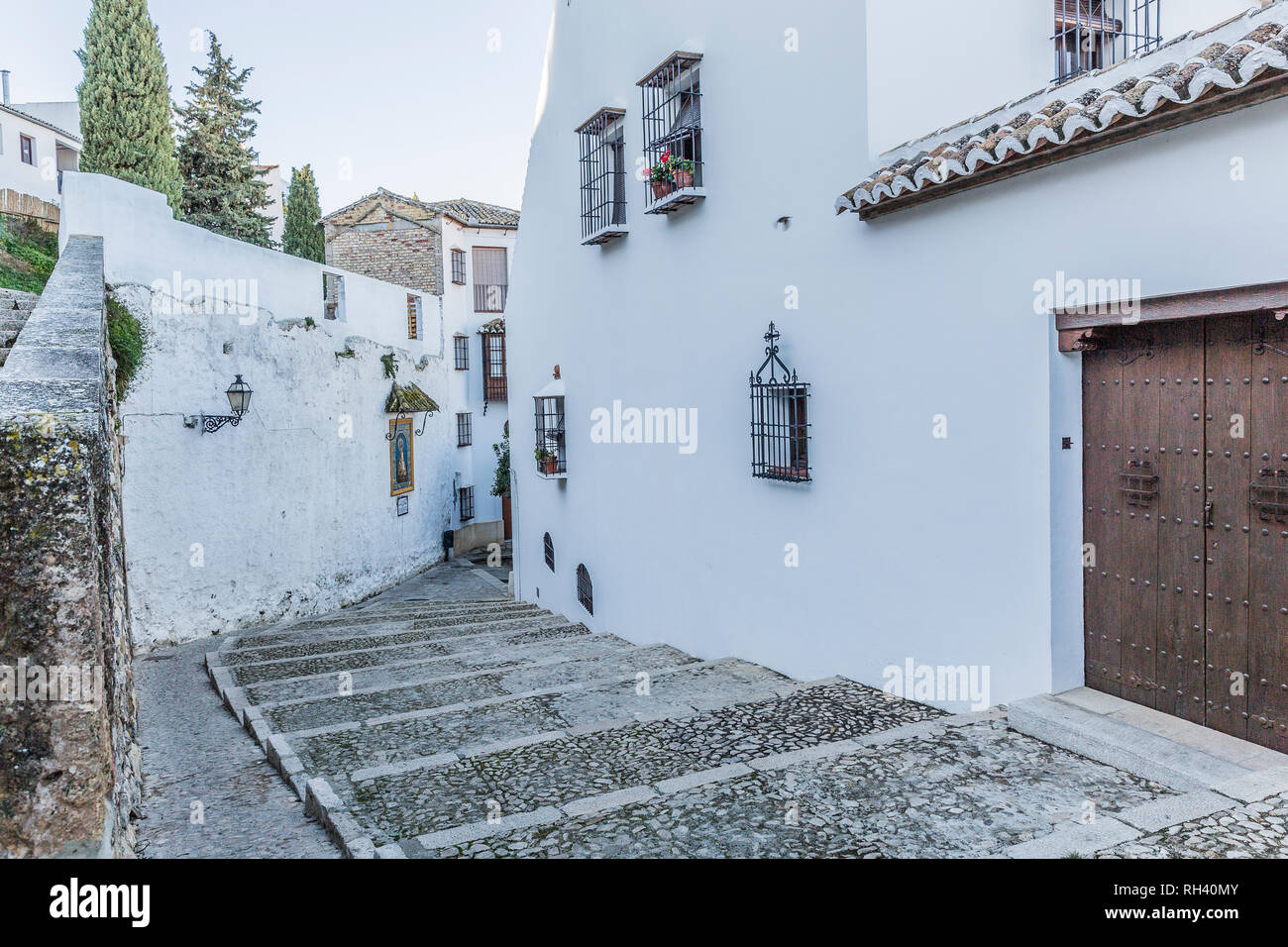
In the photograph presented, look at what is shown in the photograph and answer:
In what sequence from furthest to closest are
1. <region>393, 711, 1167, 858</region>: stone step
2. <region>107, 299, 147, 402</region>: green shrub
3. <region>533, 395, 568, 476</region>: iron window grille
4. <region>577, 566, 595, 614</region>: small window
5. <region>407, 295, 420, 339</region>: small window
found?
<region>407, 295, 420, 339</region>: small window, <region>533, 395, 568, 476</region>: iron window grille, <region>577, 566, 595, 614</region>: small window, <region>107, 299, 147, 402</region>: green shrub, <region>393, 711, 1167, 858</region>: stone step

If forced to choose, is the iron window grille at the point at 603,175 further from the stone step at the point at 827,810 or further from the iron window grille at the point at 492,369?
the iron window grille at the point at 492,369

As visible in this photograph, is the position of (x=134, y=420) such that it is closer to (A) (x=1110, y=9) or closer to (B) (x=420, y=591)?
(B) (x=420, y=591)

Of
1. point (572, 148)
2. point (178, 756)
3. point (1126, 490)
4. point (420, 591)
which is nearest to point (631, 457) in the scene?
point (572, 148)

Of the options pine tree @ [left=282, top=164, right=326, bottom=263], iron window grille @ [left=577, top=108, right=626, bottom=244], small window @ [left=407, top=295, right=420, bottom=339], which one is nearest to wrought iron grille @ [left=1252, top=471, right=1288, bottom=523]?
iron window grille @ [left=577, top=108, right=626, bottom=244]

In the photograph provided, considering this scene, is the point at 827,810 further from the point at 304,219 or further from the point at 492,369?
the point at 304,219

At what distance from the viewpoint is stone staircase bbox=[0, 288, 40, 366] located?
576cm

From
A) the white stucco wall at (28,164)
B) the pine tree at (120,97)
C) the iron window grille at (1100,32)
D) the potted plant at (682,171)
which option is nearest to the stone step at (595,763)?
the potted plant at (682,171)

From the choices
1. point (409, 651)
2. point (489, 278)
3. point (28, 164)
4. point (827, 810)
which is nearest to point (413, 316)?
point (489, 278)

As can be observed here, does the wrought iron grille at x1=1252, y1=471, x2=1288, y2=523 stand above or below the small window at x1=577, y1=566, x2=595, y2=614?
above

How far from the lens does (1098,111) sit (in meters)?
3.93

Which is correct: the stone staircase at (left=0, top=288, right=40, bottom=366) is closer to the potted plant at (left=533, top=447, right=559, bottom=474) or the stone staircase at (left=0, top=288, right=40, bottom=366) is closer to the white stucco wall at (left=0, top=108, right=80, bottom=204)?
the potted plant at (left=533, top=447, right=559, bottom=474)

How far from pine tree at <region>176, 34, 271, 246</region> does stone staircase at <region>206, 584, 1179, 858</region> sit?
53.5 feet

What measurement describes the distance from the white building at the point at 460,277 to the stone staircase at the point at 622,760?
1636 centimetres

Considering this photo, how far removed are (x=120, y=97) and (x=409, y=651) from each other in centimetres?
1405
